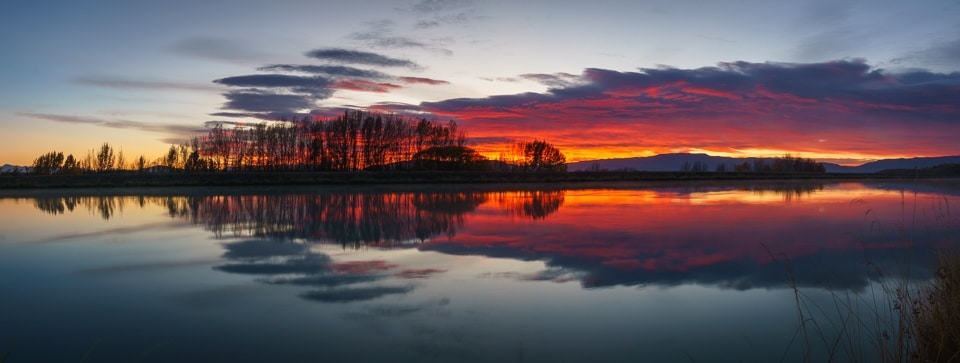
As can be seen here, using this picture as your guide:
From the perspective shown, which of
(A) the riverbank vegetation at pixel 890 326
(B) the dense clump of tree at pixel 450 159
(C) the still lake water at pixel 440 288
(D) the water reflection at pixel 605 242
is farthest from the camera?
(B) the dense clump of tree at pixel 450 159

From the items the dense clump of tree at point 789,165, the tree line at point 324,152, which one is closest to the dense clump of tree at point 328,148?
the tree line at point 324,152

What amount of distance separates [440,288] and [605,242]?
14.8 ft

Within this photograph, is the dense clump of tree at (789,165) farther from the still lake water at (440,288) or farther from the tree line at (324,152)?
the still lake water at (440,288)

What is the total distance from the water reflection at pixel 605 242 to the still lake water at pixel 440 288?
0.06m

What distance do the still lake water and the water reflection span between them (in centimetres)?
6

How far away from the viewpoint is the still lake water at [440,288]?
15.5 feet

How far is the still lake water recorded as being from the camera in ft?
15.5

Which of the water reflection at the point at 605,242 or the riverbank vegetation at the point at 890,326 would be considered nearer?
the riverbank vegetation at the point at 890,326

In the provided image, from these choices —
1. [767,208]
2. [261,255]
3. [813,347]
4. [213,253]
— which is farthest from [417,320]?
[767,208]

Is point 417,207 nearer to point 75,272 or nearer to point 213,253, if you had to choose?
point 213,253

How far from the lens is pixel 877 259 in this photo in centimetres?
820

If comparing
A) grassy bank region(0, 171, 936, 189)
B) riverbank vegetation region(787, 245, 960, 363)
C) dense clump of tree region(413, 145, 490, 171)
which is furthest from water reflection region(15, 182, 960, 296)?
dense clump of tree region(413, 145, 490, 171)

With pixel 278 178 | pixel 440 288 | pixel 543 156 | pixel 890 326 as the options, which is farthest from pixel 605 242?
pixel 543 156

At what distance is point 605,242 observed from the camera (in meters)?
10.4
